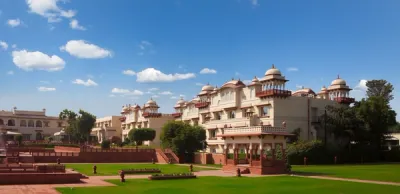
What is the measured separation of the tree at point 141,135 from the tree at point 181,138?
60.0 feet

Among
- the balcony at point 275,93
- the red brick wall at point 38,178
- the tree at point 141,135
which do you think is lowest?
the red brick wall at point 38,178

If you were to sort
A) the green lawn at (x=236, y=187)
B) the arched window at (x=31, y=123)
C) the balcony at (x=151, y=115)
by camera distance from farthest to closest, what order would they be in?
the arched window at (x=31, y=123) → the balcony at (x=151, y=115) → the green lawn at (x=236, y=187)

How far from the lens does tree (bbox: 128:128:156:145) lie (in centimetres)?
7619

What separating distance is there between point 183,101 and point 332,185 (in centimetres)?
5988

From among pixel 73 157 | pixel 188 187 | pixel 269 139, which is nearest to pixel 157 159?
pixel 73 157

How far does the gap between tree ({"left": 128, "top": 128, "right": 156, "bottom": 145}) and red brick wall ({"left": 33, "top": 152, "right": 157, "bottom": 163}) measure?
18.3 metres

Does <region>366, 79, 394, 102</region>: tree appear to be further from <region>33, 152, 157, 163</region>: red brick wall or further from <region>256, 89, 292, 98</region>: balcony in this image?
<region>33, 152, 157, 163</region>: red brick wall

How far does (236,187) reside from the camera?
2561 centimetres

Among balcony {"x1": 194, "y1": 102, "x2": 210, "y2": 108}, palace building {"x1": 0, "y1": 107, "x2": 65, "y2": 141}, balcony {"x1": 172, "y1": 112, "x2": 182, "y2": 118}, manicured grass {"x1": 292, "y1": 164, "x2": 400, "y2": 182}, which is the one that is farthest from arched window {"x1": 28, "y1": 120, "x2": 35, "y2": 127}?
manicured grass {"x1": 292, "y1": 164, "x2": 400, "y2": 182}

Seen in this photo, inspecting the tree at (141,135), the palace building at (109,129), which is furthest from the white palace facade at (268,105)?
the palace building at (109,129)

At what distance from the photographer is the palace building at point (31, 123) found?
101 m

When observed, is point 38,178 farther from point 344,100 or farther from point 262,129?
point 344,100

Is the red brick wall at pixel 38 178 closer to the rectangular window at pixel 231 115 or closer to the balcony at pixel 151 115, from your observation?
the rectangular window at pixel 231 115

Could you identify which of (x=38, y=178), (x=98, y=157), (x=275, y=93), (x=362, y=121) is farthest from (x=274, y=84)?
(x=38, y=178)
